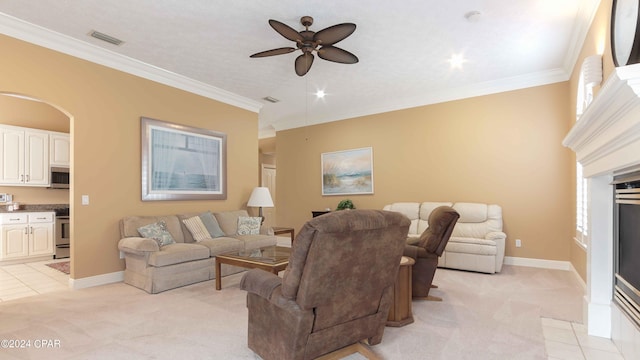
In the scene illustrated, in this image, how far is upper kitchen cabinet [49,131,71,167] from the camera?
5.87 meters

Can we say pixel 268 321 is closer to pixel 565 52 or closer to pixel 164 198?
pixel 164 198

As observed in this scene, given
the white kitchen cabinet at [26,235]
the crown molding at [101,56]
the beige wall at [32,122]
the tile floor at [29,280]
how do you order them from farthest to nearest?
the beige wall at [32,122] → the white kitchen cabinet at [26,235] → the tile floor at [29,280] → the crown molding at [101,56]

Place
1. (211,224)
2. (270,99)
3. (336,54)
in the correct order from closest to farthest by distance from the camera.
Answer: (336,54)
(211,224)
(270,99)

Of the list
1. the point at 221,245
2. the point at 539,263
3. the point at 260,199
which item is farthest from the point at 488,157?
the point at 221,245

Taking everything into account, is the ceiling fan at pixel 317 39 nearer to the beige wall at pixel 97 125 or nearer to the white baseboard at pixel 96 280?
the beige wall at pixel 97 125

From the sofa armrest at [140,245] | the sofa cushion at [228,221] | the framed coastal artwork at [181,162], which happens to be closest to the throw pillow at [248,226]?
the sofa cushion at [228,221]

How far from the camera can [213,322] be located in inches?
112

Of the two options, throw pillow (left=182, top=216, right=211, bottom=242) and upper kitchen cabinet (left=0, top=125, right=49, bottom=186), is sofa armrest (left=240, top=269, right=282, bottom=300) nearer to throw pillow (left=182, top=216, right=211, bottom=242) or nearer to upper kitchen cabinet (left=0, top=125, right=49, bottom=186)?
throw pillow (left=182, top=216, right=211, bottom=242)

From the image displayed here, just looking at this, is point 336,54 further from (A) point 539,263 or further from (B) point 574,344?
(A) point 539,263

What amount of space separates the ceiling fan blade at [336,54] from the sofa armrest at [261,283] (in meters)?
2.38

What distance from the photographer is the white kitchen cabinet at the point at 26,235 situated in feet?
17.1

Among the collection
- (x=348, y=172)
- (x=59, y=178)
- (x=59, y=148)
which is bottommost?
(x=59, y=178)

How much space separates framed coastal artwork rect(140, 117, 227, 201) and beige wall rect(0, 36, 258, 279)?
0.12m

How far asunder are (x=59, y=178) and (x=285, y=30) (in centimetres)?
550
